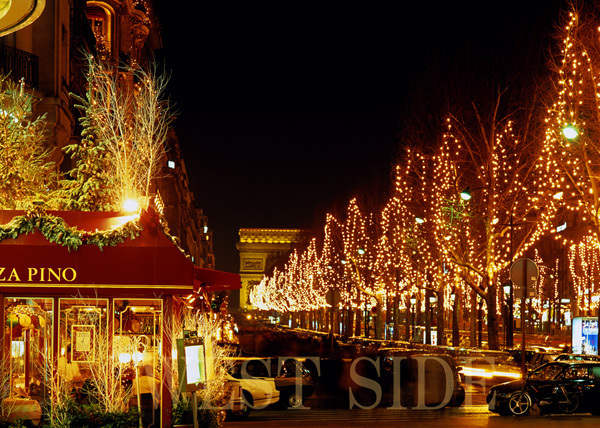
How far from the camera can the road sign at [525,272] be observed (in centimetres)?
2548

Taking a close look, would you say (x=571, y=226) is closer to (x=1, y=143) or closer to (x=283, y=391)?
(x=283, y=391)

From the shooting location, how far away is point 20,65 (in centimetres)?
2658

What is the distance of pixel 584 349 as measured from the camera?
116 feet

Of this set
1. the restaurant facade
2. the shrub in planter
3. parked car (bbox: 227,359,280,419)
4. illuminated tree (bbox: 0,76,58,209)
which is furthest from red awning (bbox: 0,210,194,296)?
parked car (bbox: 227,359,280,419)

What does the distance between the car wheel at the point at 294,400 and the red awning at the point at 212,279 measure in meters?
8.41

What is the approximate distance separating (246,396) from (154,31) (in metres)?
45.3

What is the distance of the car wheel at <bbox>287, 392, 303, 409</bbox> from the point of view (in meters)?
25.8

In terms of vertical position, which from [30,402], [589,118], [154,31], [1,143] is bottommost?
[30,402]

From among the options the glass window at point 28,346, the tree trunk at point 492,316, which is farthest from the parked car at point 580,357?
the glass window at point 28,346

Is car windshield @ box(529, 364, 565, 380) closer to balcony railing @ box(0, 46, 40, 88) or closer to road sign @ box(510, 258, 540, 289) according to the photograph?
road sign @ box(510, 258, 540, 289)

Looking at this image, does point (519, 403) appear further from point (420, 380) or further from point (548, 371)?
point (420, 380)

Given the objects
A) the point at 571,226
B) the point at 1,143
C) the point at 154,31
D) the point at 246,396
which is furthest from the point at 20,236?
the point at 571,226

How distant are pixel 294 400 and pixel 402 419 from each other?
497 cm

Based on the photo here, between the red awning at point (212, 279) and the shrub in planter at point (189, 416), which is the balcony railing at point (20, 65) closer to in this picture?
the red awning at point (212, 279)
